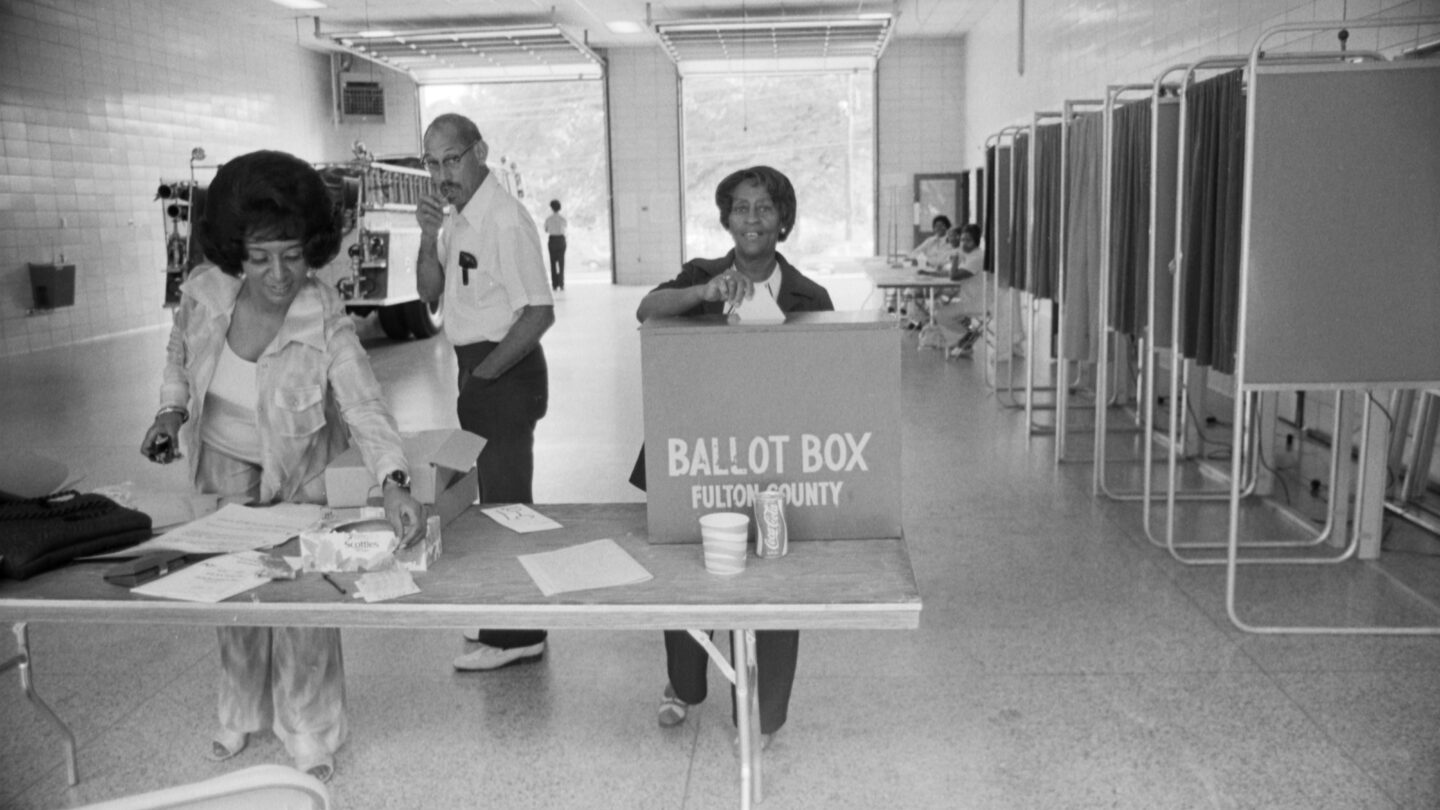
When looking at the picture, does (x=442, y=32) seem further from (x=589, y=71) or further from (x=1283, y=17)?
(x=1283, y=17)

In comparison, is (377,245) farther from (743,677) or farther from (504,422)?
(743,677)

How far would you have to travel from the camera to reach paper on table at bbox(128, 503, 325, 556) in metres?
2.11

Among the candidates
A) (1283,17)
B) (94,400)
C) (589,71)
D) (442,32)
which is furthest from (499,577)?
(589,71)

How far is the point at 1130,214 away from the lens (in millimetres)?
4922

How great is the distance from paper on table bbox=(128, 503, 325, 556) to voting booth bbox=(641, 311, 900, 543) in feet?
2.29

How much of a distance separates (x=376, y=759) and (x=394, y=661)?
1.97 feet

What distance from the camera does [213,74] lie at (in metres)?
15.0

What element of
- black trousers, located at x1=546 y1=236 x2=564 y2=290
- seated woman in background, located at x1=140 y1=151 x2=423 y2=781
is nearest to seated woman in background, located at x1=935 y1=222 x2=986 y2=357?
seated woman in background, located at x1=140 y1=151 x2=423 y2=781

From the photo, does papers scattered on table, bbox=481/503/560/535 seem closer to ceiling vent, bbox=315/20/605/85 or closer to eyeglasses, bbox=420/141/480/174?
eyeglasses, bbox=420/141/480/174

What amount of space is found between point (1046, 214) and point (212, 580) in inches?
207

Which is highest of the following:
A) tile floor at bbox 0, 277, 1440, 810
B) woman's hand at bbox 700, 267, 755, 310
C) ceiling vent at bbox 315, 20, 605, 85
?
ceiling vent at bbox 315, 20, 605, 85

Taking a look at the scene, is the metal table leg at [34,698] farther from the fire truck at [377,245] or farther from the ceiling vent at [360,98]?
the ceiling vent at [360,98]

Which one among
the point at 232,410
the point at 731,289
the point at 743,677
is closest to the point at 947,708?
the point at 743,677

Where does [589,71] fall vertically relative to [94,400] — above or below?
above
